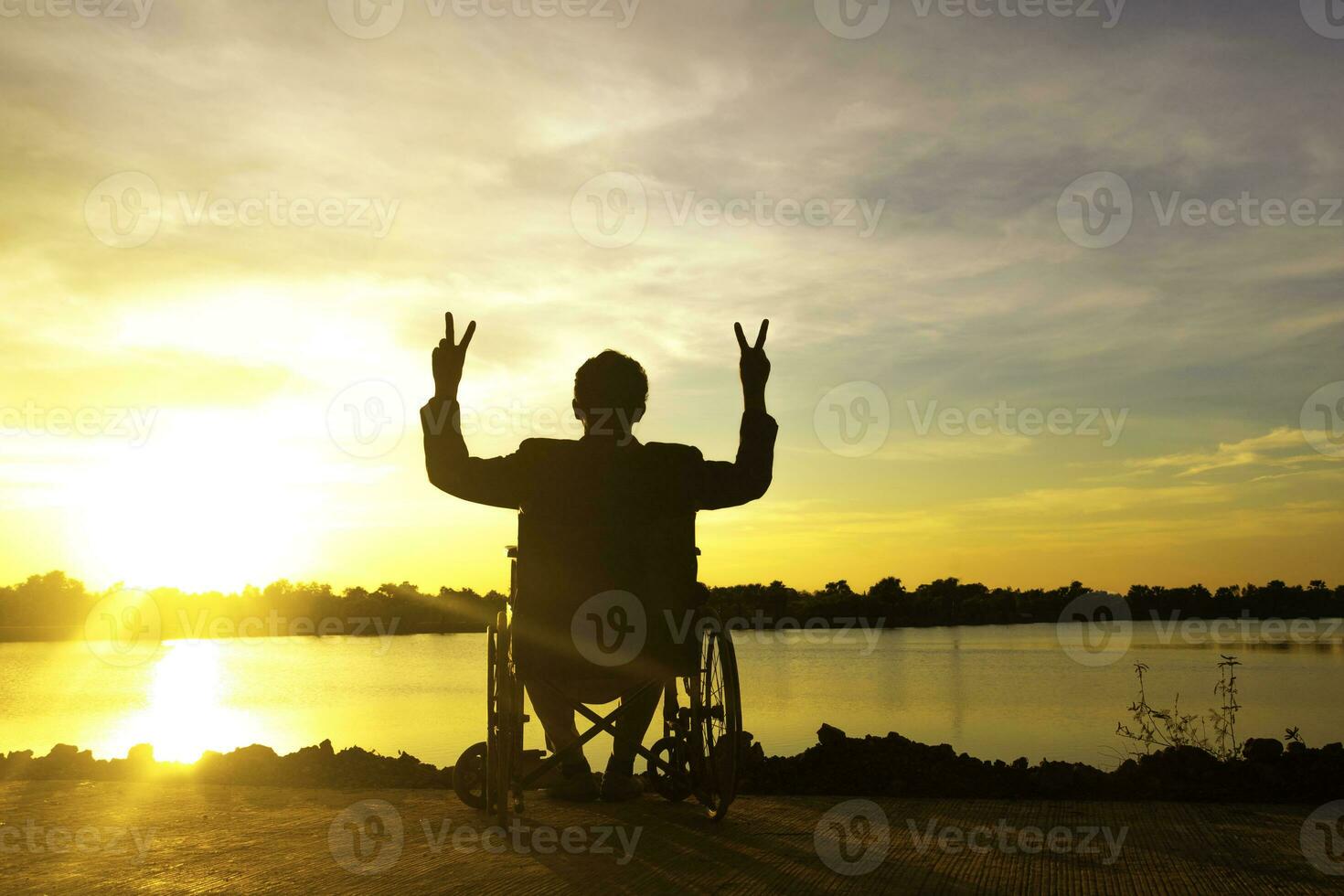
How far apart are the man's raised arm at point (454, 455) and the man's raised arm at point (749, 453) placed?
0.78 m

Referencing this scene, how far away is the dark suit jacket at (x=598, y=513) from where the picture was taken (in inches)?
182

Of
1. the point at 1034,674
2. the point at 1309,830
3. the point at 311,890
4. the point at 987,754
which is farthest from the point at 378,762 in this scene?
the point at 1034,674

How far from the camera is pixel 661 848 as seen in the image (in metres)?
4.03

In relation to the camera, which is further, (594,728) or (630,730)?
(630,730)

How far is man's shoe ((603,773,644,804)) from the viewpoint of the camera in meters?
5.19

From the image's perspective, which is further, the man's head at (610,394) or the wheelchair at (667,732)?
the man's head at (610,394)

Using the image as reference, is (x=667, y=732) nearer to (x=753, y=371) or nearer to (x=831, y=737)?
(x=831, y=737)

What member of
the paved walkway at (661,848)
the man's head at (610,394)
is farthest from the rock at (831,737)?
the man's head at (610,394)

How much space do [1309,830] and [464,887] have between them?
2887 mm

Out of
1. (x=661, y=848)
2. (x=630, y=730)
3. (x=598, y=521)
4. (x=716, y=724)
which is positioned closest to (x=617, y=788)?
(x=630, y=730)

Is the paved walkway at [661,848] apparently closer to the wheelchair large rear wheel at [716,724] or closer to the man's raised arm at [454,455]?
the wheelchair large rear wheel at [716,724]

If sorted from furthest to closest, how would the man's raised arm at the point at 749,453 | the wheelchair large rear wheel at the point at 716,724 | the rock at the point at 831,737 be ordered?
the rock at the point at 831,737 < the man's raised arm at the point at 749,453 < the wheelchair large rear wheel at the point at 716,724

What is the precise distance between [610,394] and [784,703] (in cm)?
2102

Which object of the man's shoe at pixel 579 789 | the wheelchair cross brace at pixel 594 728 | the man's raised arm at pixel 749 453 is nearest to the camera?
the wheelchair cross brace at pixel 594 728
